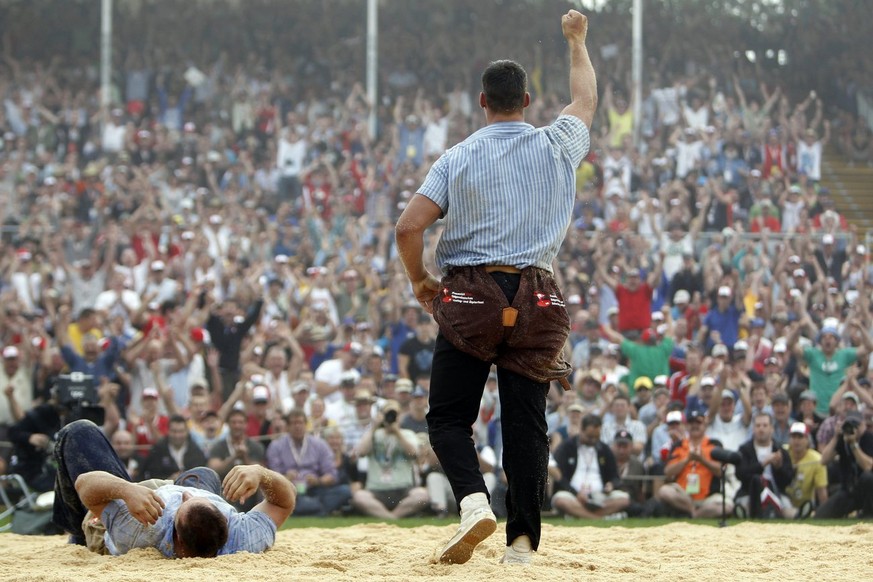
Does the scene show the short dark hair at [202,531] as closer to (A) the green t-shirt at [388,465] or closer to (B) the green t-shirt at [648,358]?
(A) the green t-shirt at [388,465]

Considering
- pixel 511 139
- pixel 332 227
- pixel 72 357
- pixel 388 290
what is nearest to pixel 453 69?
pixel 332 227

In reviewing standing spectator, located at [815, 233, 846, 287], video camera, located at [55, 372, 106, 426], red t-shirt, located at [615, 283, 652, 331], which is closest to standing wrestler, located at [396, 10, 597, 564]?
video camera, located at [55, 372, 106, 426]

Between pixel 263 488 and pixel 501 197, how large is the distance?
1867 mm

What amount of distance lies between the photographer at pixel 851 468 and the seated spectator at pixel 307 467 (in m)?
4.08

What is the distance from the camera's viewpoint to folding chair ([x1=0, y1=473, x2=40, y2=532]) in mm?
9742

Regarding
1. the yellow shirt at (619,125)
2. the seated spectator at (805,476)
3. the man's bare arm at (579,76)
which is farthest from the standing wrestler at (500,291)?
the yellow shirt at (619,125)

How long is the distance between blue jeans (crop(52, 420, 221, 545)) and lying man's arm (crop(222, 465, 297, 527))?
0.37 m

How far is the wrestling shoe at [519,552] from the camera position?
5.53 metres

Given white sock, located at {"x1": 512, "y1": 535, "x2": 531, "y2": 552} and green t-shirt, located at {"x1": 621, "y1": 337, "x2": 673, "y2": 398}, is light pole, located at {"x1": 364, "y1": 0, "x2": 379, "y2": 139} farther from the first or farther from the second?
white sock, located at {"x1": 512, "y1": 535, "x2": 531, "y2": 552}

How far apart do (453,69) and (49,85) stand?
23.3 ft

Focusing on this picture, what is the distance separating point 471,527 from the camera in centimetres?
529

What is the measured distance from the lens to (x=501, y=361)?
554cm

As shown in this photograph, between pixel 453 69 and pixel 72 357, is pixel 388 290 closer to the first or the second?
pixel 72 357

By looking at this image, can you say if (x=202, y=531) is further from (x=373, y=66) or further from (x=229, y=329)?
(x=373, y=66)
